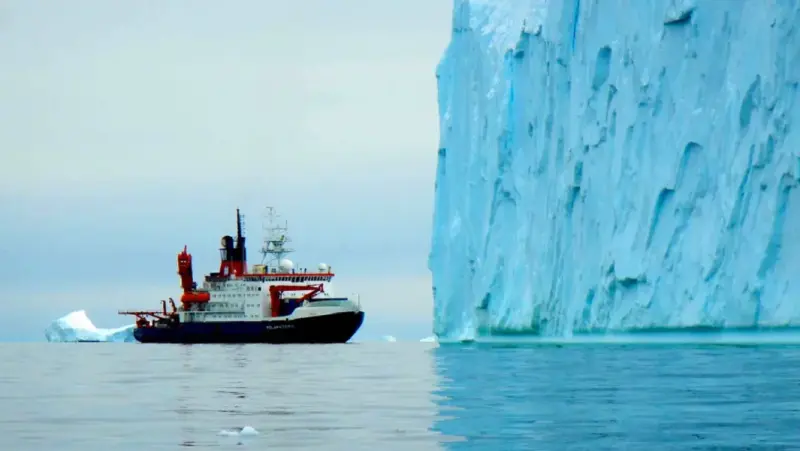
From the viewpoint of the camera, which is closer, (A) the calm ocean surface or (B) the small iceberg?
(A) the calm ocean surface

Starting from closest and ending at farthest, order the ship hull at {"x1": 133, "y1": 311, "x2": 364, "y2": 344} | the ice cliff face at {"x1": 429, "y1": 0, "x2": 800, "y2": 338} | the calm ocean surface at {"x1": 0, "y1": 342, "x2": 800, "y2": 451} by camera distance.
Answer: the calm ocean surface at {"x1": 0, "y1": 342, "x2": 800, "y2": 451}, the ice cliff face at {"x1": 429, "y1": 0, "x2": 800, "y2": 338}, the ship hull at {"x1": 133, "y1": 311, "x2": 364, "y2": 344}

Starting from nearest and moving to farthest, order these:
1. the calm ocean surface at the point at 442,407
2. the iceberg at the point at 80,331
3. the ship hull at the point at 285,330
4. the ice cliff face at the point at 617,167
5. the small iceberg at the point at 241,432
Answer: the calm ocean surface at the point at 442,407 < the small iceberg at the point at 241,432 < the ice cliff face at the point at 617,167 < the ship hull at the point at 285,330 < the iceberg at the point at 80,331

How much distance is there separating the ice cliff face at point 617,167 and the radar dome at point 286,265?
16.9 m

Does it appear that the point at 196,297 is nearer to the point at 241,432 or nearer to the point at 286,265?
the point at 286,265

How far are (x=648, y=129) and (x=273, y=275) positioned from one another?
25967 millimetres

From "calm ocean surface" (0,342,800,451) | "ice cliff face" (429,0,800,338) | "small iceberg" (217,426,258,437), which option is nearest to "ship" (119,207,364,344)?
"ice cliff face" (429,0,800,338)

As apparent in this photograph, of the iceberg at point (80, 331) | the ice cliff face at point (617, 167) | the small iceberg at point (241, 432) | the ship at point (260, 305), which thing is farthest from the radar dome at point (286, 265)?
the small iceberg at point (241, 432)

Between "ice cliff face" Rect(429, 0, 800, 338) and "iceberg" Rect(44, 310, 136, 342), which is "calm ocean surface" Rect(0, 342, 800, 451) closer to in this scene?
"ice cliff face" Rect(429, 0, 800, 338)

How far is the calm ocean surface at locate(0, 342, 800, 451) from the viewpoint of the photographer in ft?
33.1

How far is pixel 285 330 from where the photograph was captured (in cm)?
4869

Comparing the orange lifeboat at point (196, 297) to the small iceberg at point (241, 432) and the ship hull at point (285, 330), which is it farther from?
the small iceberg at point (241, 432)

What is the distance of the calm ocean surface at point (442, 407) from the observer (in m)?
10.1

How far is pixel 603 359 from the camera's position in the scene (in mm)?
22531

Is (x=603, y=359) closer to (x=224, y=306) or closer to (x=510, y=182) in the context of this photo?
(x=510, y=182)
